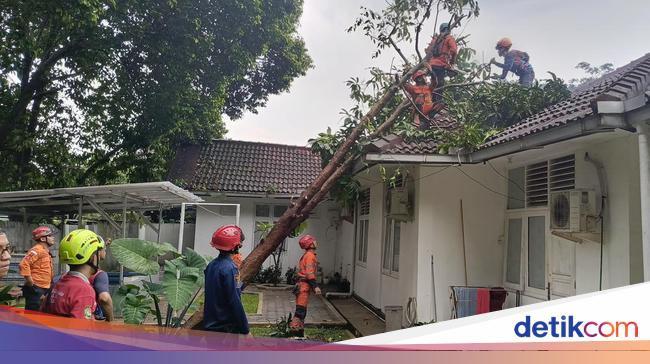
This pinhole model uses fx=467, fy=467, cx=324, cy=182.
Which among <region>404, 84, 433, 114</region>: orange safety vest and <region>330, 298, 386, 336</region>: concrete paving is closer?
<region>404, 84, 433, 114</region>: orange safety vest

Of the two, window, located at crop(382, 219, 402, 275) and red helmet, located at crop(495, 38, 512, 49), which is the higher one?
red helmet, located at crop(495, 38, 512, 49)

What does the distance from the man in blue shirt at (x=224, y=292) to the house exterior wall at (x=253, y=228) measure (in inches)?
336

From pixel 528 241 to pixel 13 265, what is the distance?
9.35m

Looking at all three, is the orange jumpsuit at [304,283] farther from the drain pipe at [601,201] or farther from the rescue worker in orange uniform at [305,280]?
the drain pipe at [601,201]

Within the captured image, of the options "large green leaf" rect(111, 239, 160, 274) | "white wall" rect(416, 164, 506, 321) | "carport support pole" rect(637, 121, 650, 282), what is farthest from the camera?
"white wall" rect(416, 164, 506, 321)

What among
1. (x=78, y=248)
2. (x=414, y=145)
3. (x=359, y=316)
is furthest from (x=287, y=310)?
(x=78, y=248)

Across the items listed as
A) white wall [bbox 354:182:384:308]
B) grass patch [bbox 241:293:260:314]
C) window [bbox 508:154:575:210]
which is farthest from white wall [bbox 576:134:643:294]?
grass patch [bbox 241:293:260:314]

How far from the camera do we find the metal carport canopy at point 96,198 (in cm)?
707

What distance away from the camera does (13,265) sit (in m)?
9.19

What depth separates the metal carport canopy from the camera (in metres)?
7.07

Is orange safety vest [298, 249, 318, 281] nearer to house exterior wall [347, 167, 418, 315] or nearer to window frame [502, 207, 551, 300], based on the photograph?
house exterior wall [347, 167, 418, 315]

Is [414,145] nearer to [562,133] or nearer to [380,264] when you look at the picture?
[562,133]

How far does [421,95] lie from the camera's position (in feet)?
17.0

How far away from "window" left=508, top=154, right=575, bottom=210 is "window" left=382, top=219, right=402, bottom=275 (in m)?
1.97
